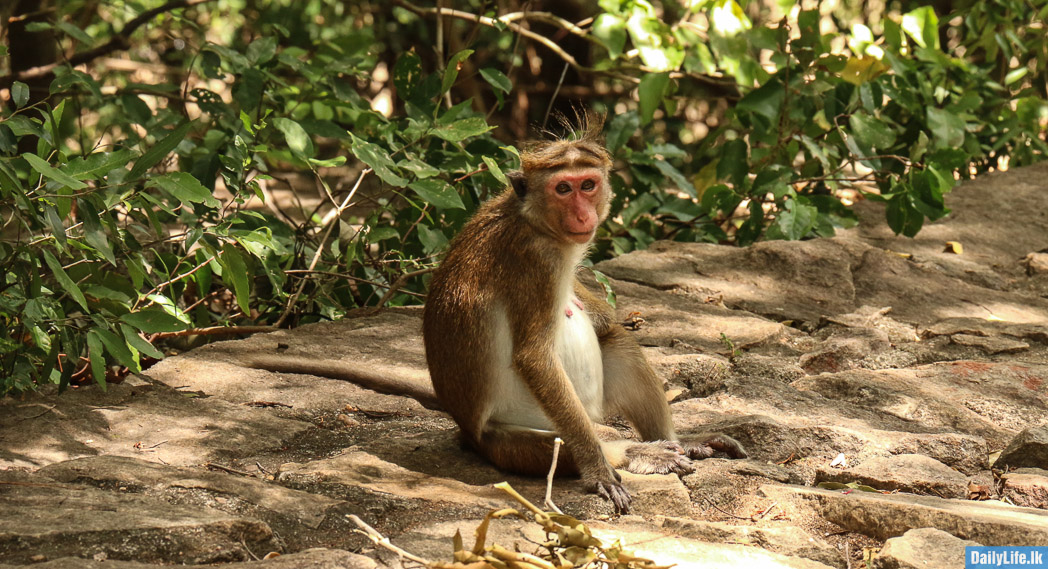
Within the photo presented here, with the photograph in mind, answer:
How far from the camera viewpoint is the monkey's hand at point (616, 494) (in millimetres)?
3729

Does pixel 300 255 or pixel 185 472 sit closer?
pixel 185 472

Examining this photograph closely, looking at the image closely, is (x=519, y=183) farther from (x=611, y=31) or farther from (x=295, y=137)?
(x=611, y=31)

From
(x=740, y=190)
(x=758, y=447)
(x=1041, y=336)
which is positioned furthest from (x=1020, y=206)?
(x=758, y=447)

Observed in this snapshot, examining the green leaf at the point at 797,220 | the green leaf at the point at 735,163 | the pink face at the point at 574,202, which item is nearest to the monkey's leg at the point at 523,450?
the pink face at the point at 574,202

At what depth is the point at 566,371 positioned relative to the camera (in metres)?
4.44

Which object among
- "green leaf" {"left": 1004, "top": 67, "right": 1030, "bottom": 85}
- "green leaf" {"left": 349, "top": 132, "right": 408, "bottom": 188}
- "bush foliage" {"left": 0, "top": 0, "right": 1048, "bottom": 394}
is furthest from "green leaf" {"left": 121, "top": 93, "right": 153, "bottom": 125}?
"green leaf" {"left": 1004, "top": 67, "right": 1030, "bottom": 85}

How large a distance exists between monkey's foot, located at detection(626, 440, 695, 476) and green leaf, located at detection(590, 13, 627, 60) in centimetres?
377

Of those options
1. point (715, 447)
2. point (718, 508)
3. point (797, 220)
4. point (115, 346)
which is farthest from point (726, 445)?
point (797, 220)

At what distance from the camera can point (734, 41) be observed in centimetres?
766

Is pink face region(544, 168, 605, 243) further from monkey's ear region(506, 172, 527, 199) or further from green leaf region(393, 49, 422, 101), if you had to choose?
green leaf region(393, 49, 422, 101)

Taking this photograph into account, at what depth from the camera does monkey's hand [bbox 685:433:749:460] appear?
4289 millimetres

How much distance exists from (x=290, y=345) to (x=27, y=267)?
1.45m

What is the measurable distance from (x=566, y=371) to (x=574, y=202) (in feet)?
2.29

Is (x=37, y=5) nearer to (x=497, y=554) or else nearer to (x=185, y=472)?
(x=185, y=472)
